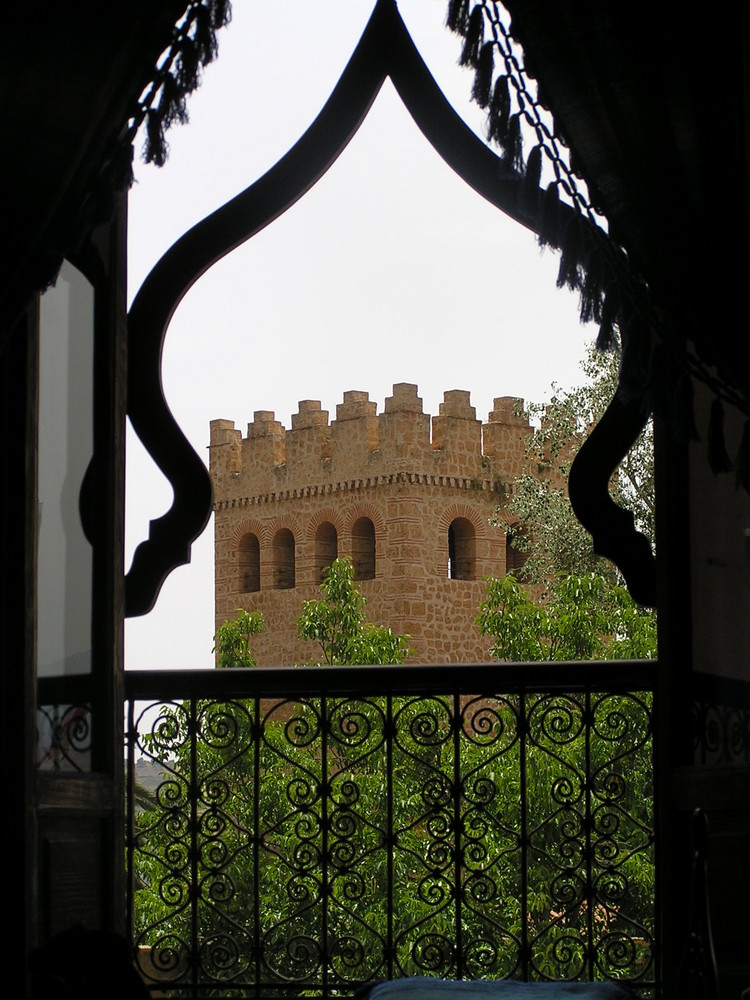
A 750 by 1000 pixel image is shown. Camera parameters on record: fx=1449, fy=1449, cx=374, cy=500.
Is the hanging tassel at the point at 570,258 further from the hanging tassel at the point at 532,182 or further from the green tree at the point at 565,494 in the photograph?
the green tree at the point at 565,494

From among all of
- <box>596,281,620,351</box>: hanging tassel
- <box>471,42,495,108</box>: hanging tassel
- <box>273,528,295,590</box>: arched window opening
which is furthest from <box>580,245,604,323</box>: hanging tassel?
<box>273,528,295,590</box>: arched window opening

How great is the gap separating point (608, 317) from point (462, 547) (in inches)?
→ 988

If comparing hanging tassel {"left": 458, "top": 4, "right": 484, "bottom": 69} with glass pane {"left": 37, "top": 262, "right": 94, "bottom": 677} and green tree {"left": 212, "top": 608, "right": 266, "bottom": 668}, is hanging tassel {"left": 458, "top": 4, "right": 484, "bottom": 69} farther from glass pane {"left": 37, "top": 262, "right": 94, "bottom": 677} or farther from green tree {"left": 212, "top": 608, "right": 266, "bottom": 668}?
green tree {"left": 212, "top": 608, "right": 266, "bottom": 668}

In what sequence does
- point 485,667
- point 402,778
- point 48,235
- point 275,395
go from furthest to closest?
point 275,395
point 402,778
point 485,667
point 48,235

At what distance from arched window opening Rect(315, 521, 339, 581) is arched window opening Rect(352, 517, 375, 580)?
0.44 metres

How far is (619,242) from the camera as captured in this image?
6.63 ft

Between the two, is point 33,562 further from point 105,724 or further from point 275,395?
point 275,395

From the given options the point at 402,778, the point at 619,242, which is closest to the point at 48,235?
the point at 619,242

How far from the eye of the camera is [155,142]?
215 cm

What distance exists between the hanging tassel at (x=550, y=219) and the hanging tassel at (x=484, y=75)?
9.4 inches

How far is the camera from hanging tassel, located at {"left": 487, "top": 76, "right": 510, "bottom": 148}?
227 centimetres

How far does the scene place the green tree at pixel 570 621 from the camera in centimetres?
1647

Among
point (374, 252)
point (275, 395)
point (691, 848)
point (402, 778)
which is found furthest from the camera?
point (374, 252)

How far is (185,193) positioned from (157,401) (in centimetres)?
2911
